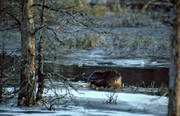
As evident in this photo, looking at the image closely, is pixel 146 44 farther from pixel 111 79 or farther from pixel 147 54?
pixel 111 79

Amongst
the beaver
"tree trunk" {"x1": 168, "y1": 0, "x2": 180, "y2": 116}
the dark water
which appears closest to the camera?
"tree trunk" {"x1": 168, "y1": 0, "x2": 180, "y2": 116}

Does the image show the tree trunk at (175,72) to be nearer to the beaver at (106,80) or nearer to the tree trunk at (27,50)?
the tree trunk at (27,50)

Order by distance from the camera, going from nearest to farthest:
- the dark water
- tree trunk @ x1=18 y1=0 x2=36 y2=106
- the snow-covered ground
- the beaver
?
the snow-covered ground, tree trunk @ x1=18 y1=0 x2=36 y2=106, the beaver, the dark water

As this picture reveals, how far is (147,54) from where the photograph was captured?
1739cm

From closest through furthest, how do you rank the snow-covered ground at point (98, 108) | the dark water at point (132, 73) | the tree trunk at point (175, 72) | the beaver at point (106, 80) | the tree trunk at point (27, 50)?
A: 1. the tree trunk at point (175, 72)
2. the snow-covered ground at point (98, 108)
3. the tree trunk at point (27, 50)
4. the beaver at point (106, 80)
5. the dark water at point (132, 73)

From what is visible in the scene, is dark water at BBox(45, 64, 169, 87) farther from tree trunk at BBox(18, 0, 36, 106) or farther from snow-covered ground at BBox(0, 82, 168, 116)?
tree trunk at BBox(18, 0, 36, 106)

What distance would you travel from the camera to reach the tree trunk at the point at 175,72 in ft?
14.9

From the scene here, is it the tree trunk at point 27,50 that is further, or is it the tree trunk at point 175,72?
the tree trunk at point 27,50

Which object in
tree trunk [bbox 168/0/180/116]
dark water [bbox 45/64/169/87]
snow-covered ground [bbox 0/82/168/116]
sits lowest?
snow-covered ground [bbox 0/82/168/116]

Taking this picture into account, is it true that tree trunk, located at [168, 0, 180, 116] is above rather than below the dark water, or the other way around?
above

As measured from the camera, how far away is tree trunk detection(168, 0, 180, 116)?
14.9 ft

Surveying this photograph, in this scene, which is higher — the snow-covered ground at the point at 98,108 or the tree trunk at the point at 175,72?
the tree trunk at the point at 175,72

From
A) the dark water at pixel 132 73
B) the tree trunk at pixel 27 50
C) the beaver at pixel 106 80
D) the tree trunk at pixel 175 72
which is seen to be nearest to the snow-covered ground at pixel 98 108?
the tree trunk at pixel 27 50

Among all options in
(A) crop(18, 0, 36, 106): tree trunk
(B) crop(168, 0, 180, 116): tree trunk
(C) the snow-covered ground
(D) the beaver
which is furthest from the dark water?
(B) crop(168, 0, 180, 116): tree trunk
